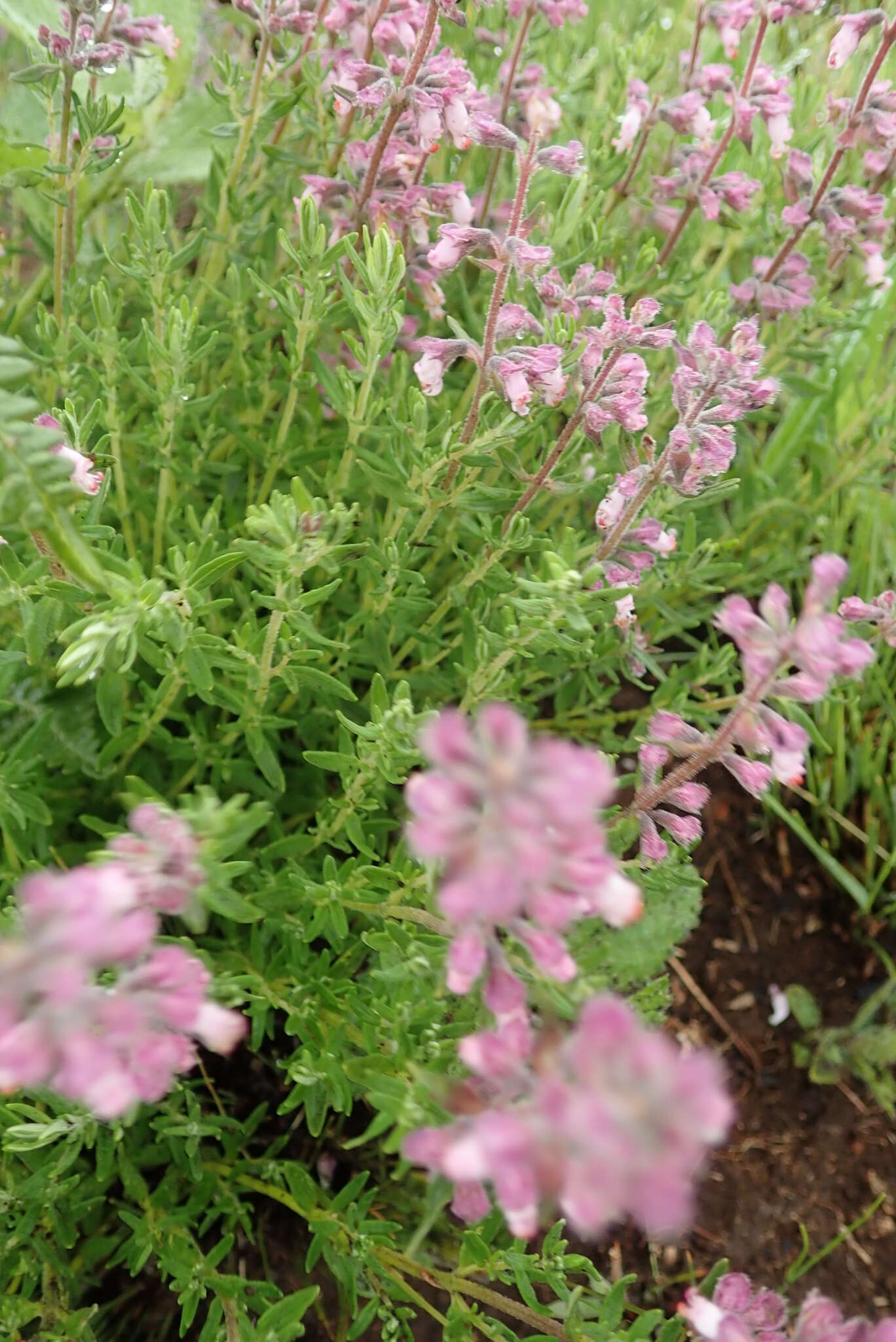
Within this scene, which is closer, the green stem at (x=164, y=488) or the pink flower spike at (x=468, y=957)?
the pink flower spike at (x=468, y=957)

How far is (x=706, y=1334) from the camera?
176cm

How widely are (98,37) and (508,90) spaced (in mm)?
1198

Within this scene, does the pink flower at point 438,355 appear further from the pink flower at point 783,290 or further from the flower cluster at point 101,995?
the flower cluster at point 101,995

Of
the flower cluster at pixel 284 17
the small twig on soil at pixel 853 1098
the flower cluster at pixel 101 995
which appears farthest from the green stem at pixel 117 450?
the small twig on soil at pixel 853 1098

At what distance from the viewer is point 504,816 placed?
3.47 feet

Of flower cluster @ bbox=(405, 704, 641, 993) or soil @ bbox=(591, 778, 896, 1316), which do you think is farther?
soil @ bbox=(591, 778, 896, 1316)

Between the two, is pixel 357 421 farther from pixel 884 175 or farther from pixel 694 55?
pixel 884 175

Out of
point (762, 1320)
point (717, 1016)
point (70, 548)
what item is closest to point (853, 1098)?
point (717, 1016)

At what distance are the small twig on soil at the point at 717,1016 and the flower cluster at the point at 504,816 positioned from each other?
10.2ft

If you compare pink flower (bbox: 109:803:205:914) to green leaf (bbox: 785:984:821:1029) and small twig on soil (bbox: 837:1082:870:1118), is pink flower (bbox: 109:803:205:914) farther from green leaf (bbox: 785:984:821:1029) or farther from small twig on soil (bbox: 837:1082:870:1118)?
small twig on soil (bbox: 837:1082:870:1118)

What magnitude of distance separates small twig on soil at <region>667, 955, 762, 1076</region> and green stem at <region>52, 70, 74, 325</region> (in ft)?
10.3

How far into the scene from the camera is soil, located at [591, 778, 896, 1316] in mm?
3607

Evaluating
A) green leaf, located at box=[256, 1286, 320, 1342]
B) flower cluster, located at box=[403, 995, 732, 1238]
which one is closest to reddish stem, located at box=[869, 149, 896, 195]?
flower cluster, located at box=[403, 995, 732, 1238]

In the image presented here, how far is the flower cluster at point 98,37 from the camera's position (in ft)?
8.84
